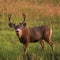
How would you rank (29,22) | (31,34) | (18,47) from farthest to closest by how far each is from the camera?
(29,22), (31,34), (18,47)

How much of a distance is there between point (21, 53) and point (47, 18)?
5.07 m

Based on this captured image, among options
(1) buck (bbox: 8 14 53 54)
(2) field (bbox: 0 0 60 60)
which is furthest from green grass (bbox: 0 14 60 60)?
(1) buck (bbox: 8 14 53 54)

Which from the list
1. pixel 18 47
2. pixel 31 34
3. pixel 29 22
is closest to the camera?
pixel 18 47

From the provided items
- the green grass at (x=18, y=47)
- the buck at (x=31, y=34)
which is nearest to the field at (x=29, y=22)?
the green grass at (x=18, y=47)

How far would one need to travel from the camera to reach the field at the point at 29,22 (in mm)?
9352

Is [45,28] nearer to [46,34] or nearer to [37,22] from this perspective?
[46,34]

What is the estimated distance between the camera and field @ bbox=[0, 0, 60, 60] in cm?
935

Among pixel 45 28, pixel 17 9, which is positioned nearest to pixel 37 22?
pixel 17 9

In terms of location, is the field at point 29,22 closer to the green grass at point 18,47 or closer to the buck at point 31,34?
the green grass at point 18,47

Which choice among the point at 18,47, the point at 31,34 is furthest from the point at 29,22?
the point at 18,47

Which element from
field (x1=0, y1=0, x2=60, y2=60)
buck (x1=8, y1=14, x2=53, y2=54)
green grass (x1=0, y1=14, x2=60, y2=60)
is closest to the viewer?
green grass (x1=0, y1=14, x2=60, y2=60)

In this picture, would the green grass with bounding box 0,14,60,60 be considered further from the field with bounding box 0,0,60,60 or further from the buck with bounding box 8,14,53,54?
the buck with bounding box 8,14,53,54

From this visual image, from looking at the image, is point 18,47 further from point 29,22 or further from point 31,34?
point 29,22

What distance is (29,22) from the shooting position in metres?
13.8
